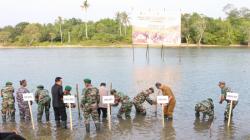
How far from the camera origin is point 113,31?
16050 centimetres

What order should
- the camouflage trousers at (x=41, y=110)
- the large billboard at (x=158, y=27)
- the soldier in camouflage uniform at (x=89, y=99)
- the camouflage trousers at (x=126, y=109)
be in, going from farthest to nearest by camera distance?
the large billboard at (x=158, y=27) → the camouflage trousers at (x=126, y=109) → the camouflage trousers at (x=41, y=110) → the soldier in camouflage uniform at (x=89, y=99)

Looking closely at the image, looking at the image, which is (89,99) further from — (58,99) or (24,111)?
(24,111)

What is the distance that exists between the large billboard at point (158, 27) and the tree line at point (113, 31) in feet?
265

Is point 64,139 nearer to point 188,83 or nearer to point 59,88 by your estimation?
point 59,88

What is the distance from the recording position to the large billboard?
192ft

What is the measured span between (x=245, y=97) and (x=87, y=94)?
567 inches

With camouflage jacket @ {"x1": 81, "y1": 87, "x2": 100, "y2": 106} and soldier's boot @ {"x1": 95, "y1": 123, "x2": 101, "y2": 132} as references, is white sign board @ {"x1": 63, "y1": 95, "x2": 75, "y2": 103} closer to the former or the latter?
camouflage jacket @ {"x1": 81, "y1": 87, "x2": 100, "y2": 106}

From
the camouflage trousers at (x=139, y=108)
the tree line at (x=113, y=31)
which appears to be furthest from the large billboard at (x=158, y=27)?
the tree line at (x=113, y=31)

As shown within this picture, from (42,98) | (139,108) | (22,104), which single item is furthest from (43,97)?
(139,108)

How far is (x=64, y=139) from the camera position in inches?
639

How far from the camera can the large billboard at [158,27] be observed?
2298 inches

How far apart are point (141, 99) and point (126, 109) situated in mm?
842

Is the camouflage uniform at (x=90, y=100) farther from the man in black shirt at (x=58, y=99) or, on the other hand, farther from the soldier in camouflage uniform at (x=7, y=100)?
the soldier in camouflage uniform at (x=7, y=100)

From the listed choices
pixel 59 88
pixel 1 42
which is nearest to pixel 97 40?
pixel 1 42
